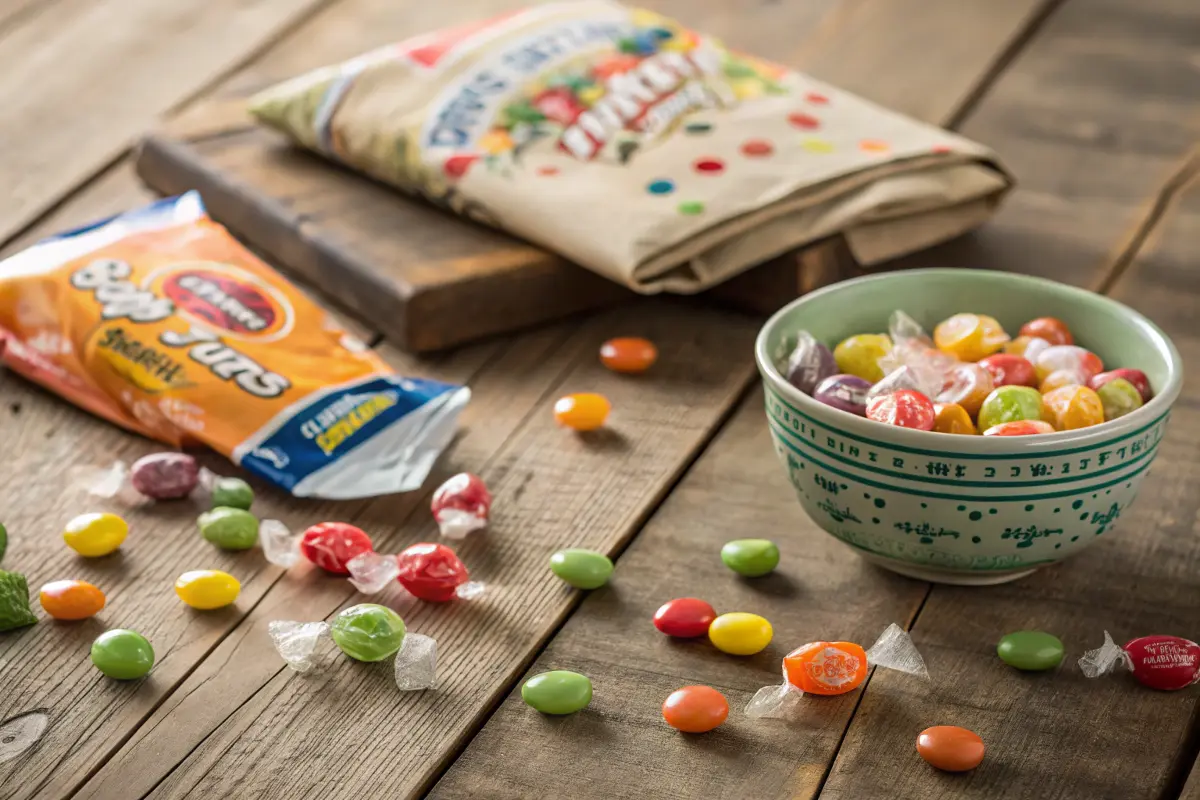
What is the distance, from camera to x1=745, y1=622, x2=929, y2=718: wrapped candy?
98 centimetres

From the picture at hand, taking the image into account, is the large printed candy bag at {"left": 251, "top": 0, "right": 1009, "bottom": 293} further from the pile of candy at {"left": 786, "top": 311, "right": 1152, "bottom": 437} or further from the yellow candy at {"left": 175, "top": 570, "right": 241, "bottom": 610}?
the yellow candy at {"left": 175, "top": 570, "right": 241, "bottom": 610}

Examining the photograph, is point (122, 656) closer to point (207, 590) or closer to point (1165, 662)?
point (207, 590)

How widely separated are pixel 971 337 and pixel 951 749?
0.36 meters

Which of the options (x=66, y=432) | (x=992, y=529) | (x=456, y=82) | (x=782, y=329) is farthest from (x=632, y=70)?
(x=992, y=529)

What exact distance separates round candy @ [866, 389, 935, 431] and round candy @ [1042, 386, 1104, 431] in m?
0.09

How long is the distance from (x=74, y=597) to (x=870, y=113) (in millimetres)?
1022

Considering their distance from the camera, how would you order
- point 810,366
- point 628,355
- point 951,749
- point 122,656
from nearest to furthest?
point 951,749, point 122,656, point 810,366, point 628,355

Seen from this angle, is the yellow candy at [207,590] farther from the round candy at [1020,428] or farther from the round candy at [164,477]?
the round candy at [1020,428]

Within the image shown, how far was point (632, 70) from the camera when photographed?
1693 mm

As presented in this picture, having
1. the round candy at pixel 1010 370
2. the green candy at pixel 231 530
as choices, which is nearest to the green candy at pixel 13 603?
the green candy at pixel 231 530

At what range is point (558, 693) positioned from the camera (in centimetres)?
97

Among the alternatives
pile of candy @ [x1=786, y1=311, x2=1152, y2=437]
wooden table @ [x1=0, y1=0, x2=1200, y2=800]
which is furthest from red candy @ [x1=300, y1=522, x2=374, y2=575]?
pile of candy @ [x1=786, y1=311, x2=1152, y2=437]

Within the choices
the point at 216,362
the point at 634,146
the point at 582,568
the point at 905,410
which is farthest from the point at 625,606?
the point at 634,146

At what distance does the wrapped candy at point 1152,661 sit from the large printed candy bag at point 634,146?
60cm
